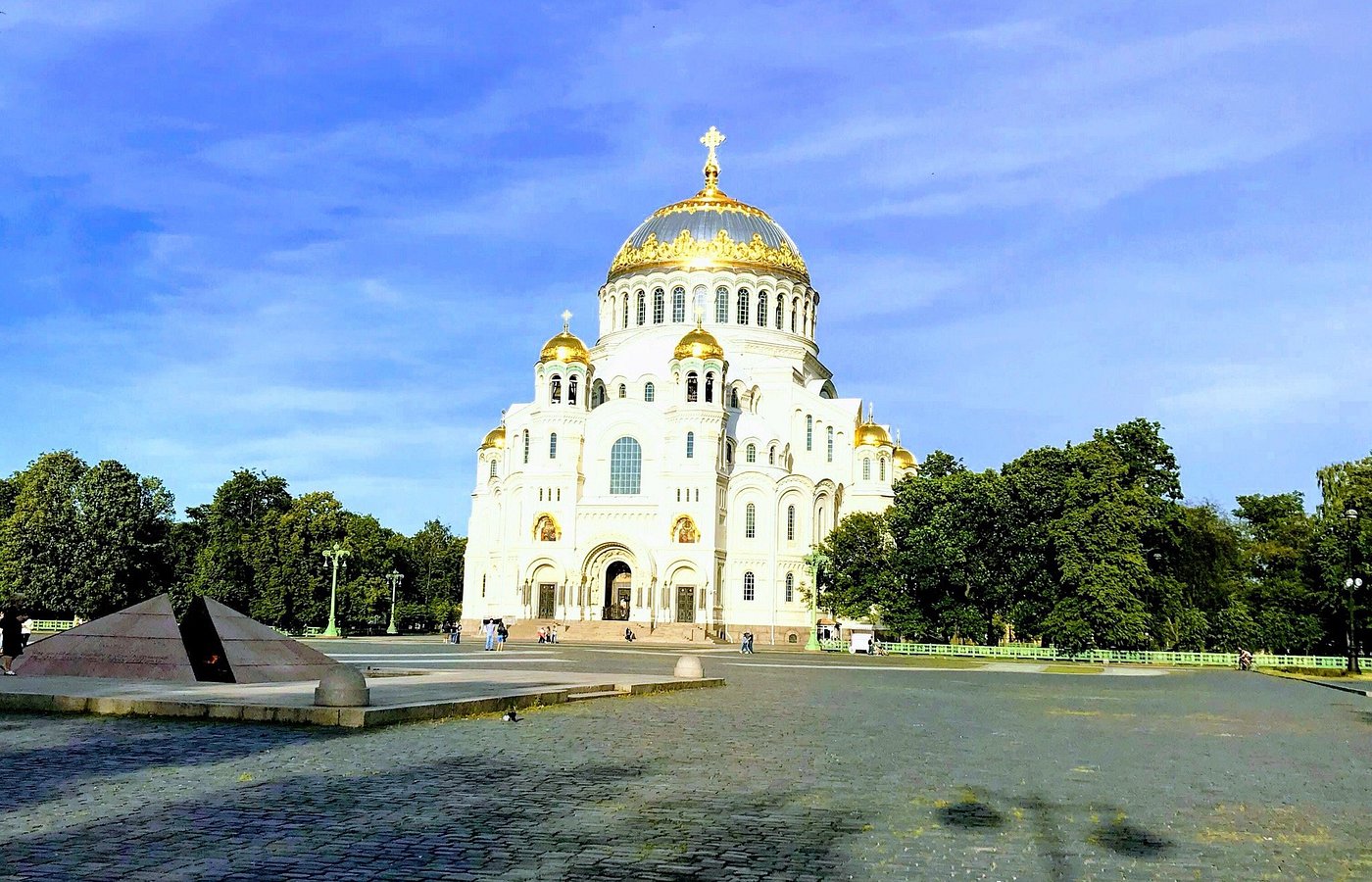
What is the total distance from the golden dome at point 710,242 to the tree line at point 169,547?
23235 mm

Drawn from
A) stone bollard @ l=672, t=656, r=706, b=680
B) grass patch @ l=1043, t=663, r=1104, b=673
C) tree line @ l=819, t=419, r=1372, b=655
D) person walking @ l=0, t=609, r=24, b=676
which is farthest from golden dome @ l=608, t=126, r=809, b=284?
person walking @ l=0, t=609, r=24, b=676

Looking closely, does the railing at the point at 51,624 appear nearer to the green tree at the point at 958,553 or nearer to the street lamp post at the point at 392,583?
the street lamp post at the point at 392,583

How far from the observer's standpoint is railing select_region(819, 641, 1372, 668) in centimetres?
4297

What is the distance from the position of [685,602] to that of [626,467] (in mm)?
7776

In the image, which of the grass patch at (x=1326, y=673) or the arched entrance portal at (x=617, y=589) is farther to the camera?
the arched entrance portal at (x=617, y=589)

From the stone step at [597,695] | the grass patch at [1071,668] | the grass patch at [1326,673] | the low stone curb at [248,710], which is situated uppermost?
the low stone curb at [248,710]

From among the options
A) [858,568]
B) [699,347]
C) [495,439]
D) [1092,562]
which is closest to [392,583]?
[495,439]

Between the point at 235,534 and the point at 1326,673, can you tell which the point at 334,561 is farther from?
the point at 1326,673

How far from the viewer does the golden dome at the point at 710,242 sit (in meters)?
73.8

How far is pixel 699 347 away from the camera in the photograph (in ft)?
212

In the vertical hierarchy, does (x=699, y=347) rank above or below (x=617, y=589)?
above

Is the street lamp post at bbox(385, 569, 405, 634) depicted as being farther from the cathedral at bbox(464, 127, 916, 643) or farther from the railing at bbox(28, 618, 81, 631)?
the railing at bbox(28, 618, 81, 631)

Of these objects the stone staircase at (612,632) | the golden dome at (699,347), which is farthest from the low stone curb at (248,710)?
the golden dome at (699,347)

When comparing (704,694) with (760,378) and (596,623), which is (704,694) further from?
(760,378)
